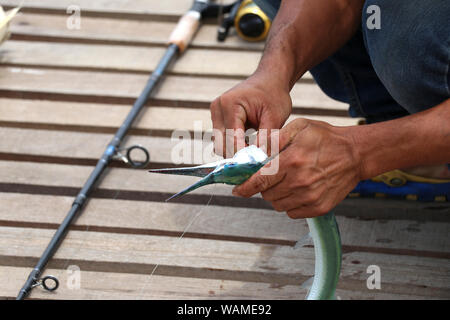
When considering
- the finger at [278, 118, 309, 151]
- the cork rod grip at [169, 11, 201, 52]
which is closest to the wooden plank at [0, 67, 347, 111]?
the cork rod grip at [169, 11, 201, 52]

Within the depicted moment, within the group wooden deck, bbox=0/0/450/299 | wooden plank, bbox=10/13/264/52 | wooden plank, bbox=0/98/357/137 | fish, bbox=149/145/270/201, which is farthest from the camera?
wooden plank, bbox=10/13/264/52

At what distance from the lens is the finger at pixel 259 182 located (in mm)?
982

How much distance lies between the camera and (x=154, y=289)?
52.8 inches

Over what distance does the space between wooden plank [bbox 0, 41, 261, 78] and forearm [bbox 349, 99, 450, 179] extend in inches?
38.2

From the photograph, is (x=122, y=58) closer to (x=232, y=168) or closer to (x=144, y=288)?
(x=144, y=288)

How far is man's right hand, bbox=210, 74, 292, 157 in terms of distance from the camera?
1.12 m

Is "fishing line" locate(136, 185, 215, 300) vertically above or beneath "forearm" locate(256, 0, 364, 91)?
beneath

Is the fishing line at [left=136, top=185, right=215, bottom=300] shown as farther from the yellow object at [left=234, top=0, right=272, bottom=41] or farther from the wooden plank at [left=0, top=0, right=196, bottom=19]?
the wooden plank at [left=0, top=0, right=196, bottom=19]

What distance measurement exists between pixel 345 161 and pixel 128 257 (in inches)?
22.9

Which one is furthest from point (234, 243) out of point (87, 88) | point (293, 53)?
point (87, 88)

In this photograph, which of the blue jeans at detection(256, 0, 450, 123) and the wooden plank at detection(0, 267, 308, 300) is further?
the wooden plank at detection(0, 267, 308, 300)

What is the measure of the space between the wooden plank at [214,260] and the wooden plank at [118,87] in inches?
21.5

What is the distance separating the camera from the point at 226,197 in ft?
5.20

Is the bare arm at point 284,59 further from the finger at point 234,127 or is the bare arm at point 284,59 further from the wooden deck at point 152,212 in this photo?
the wooden deck at point 152,212
